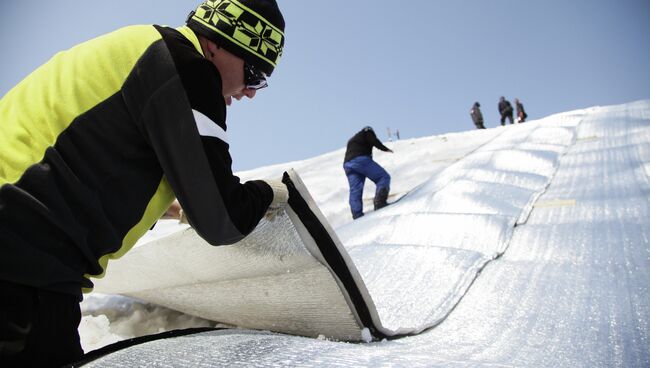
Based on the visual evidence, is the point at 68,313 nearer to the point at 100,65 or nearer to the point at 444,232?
the point at 100,65

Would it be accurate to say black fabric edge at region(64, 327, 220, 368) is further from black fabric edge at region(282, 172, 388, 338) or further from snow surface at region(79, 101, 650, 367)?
black fabric edge at region(282, 172, 388, 338)

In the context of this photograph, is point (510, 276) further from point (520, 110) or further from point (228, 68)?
point (520, 110)

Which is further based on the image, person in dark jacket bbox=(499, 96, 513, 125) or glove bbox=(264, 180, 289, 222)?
person in dark jacket bbox=(499, 96, 513, 125)

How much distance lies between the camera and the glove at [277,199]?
1.03m

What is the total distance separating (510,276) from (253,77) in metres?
1.30

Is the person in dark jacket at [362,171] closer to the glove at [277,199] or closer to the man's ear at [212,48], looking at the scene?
the glove at [277,199]

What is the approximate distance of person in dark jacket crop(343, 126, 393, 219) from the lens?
4199mm

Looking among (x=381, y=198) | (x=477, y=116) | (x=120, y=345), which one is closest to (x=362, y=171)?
(x=381, y=198)

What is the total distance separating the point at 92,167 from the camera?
715 mm

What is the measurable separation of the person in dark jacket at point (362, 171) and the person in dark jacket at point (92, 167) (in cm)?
343

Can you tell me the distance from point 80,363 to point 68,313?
98mm

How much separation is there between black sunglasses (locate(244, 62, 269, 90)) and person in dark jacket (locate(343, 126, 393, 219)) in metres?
3.20

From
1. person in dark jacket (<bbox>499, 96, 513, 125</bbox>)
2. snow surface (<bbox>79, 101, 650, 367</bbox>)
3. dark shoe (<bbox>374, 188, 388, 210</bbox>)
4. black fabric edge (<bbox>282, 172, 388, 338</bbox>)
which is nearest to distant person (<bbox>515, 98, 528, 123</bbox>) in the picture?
person in dark jacket (<bbox>499, 96, 513, 125</bbox>)

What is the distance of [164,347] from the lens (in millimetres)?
856
